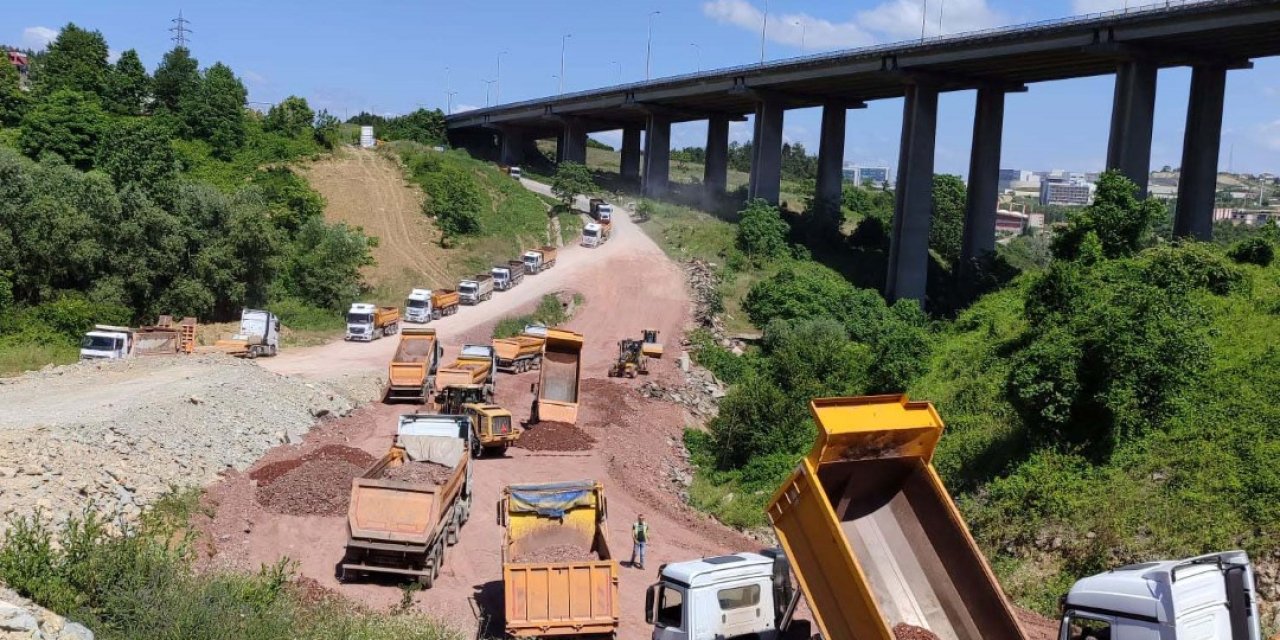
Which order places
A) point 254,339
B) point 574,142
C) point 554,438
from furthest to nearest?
point 574,142 < point 254,339 < point 554,438

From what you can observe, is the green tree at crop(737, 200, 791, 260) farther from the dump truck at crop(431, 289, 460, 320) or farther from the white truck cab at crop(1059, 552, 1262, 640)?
the white truck cab at crop(1059, 552, 1262, 640)

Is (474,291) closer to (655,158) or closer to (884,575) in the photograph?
(884,575)

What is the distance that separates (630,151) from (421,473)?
372 ft

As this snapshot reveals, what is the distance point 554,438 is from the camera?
31.9 m

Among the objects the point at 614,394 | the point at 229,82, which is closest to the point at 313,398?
the point at 614,394

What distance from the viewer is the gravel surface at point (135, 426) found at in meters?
19.8

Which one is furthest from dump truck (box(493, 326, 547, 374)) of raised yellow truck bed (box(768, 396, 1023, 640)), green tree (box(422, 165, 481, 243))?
green tree (box(422, 165, 481, 243))

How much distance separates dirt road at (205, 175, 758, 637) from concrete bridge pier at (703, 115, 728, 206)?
50275 millimetres

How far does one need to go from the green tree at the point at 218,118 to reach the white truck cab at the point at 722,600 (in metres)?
82.1

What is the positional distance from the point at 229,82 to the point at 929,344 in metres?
84.6

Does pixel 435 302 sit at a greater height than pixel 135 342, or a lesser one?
greater

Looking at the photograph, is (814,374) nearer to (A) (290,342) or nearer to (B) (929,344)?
(B) (929,344)

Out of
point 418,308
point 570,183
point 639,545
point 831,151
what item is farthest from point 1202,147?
point 570,183

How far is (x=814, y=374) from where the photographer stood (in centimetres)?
3594
